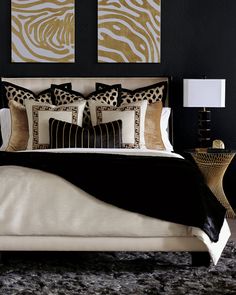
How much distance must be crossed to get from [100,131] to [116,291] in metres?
2.13

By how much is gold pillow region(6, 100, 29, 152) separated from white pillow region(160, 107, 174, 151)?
4.06 ft

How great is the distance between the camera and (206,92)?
574cm

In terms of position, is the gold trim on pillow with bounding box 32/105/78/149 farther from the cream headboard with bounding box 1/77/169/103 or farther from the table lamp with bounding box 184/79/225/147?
the table lamp with bounding box 184/79/225/147

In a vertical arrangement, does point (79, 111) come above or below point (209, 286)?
above

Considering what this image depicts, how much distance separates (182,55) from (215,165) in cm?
127

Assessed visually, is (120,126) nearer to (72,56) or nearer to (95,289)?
(72,56)

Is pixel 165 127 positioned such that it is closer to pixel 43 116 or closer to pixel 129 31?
pixel 129 31

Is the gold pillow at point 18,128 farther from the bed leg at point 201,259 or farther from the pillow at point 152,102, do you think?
the bed leg at point 201,259

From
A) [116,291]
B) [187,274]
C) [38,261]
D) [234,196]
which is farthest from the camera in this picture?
[234,196]

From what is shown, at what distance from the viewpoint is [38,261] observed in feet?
12.9

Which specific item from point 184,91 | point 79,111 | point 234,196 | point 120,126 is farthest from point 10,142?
point 234,196

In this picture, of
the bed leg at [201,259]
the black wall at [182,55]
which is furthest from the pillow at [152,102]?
the bed leg at [201,259]

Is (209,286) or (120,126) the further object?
(120,126)

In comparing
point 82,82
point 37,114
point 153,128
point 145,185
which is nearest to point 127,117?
point 153,128
